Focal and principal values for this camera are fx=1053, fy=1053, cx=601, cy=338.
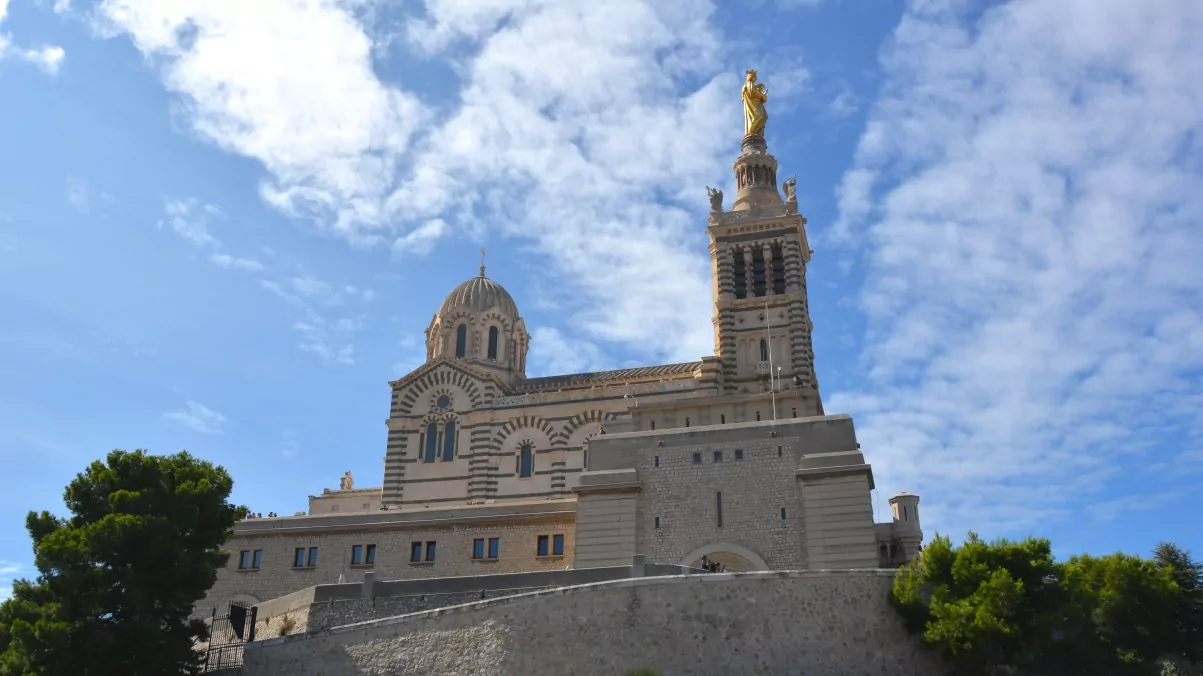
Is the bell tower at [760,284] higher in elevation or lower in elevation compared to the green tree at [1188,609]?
higher

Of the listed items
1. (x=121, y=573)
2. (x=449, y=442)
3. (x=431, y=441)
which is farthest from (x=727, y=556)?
(x=431, y=441)

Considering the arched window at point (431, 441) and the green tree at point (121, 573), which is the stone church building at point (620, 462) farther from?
the green tree at point (121, 573)

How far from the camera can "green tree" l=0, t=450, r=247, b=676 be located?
2783 cm

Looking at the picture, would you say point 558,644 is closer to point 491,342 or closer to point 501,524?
point 501,524

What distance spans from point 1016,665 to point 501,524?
20.5 m

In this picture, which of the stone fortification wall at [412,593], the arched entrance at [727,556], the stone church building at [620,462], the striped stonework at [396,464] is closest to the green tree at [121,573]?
the stone fortification wall at [412,593]

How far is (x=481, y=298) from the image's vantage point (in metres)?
59.7

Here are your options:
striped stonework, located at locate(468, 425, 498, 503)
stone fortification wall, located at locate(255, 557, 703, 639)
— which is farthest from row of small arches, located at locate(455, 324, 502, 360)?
stone fortification wall, located at locate(255, 557, 703, 639)

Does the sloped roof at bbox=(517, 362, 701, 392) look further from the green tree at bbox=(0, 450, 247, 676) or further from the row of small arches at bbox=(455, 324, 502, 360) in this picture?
the green tree at bbox=(0, 450, 247, 676)

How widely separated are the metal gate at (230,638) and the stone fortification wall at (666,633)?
9.40ft

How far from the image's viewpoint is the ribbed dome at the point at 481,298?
59500 mm

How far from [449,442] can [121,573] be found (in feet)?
86.9

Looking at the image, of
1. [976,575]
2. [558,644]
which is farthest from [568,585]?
[976,575]

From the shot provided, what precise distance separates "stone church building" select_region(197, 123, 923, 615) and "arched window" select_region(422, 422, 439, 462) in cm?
8
